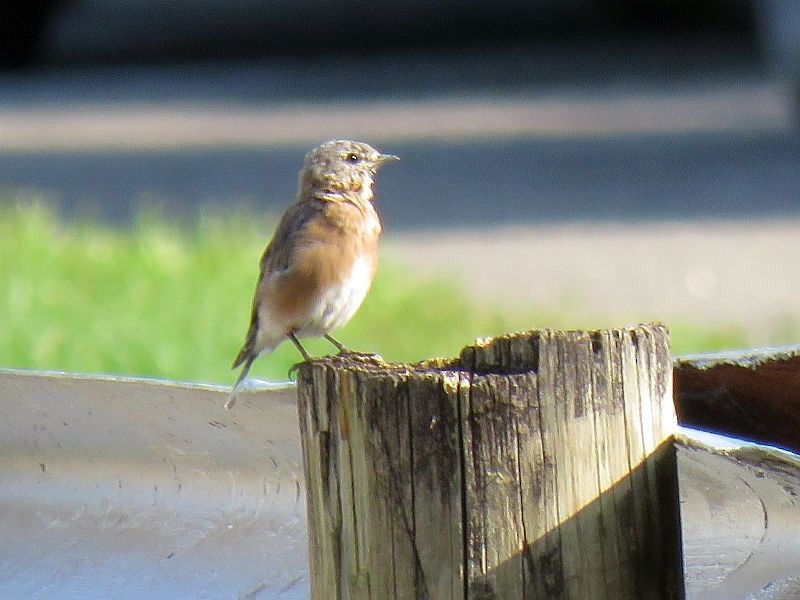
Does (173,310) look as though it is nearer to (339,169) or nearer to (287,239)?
(339,169)

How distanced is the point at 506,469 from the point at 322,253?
1.98 metres

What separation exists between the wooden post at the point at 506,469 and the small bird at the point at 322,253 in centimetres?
171

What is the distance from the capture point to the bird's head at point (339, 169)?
4.62m

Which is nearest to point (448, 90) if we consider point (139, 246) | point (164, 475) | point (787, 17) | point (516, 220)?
point (787, 17)

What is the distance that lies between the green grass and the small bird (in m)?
2.13

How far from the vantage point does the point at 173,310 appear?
775cm

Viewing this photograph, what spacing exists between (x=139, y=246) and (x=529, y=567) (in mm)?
6911

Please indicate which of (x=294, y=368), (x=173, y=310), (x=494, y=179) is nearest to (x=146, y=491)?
(x=294, y=368)

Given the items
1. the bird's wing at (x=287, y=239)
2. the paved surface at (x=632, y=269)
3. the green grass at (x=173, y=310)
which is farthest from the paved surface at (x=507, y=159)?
the bird's wing at (x=287, y=239)

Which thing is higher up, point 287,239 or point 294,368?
point 287,239

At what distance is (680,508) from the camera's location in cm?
275

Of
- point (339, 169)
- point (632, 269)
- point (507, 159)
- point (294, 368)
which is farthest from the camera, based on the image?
point (507, 159)

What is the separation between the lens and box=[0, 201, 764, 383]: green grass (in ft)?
22.8

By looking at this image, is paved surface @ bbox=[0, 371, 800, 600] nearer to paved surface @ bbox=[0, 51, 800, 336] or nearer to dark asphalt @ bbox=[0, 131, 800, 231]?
paved surface @ bbox=[0, 51, 800, 336]
